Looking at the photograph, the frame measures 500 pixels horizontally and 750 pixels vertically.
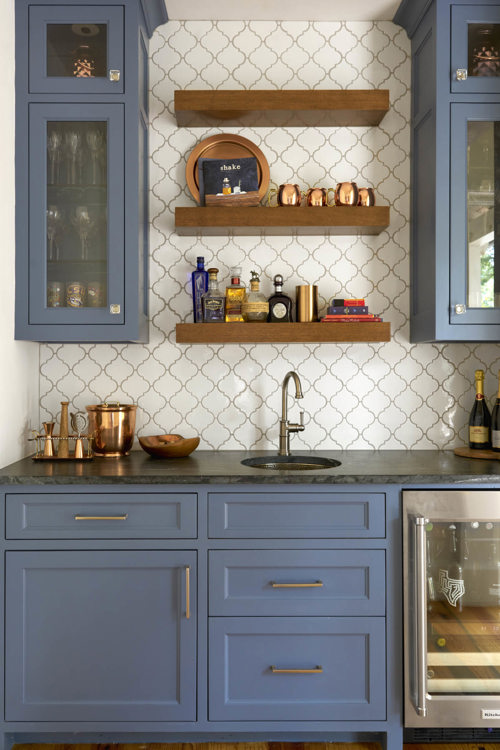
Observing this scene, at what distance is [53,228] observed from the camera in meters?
2.38

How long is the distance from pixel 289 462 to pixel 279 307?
25.4 inches

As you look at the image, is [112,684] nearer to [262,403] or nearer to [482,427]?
[262,403]

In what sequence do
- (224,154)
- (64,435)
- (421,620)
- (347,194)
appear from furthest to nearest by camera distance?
(224,154), (347,194), (64,435), (421,620)


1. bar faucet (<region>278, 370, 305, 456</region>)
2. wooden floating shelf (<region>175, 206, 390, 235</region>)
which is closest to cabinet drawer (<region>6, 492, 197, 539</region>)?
bar faucet (<region>278, 370, 305, 456</region>)

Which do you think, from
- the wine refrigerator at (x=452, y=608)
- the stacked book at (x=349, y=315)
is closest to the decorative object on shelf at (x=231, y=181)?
the stacked book at (x=349, y=315)

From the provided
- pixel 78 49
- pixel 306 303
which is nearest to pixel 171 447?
pixel 306 303

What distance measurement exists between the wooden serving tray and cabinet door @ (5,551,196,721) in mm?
1167

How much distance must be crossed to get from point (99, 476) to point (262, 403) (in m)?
0.87

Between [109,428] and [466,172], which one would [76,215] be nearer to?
[109,428]

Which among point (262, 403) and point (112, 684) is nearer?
point (112, 684)

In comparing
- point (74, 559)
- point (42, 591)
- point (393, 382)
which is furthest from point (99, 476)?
point (393, 382)

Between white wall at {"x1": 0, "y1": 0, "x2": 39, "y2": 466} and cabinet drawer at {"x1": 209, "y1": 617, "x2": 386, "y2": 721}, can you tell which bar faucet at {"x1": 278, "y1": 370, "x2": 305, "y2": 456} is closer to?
cabinet drawer at {"x1": 209, "y1": 617, "x2": 386, "y2": 721}

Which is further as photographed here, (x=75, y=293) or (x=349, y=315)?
(x=349, y=315)

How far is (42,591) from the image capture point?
82.0 inches
